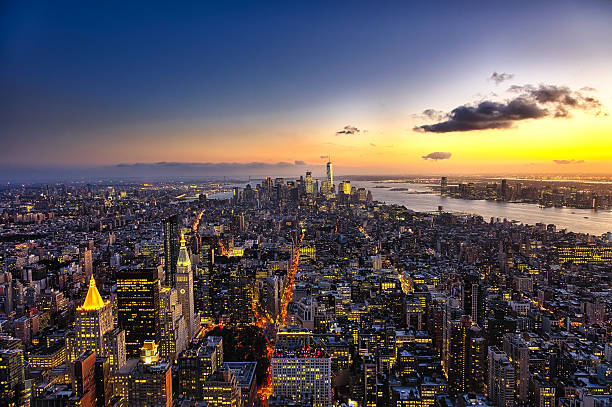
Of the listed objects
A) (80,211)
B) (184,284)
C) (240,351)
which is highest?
(80,211)

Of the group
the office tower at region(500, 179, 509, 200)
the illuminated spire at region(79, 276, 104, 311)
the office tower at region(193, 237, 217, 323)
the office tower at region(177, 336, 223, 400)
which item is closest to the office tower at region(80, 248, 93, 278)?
the office tower at region(193, 237, 217, 323)

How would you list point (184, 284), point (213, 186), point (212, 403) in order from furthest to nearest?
point (213, 186) → point (184, 284) → point (212, 403)

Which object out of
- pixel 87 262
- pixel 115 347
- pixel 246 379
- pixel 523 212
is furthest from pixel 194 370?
pixel 523 212

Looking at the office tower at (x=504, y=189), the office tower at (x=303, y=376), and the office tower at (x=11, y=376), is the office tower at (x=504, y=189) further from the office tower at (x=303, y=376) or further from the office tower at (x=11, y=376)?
the office tower at (x=11, y=376)

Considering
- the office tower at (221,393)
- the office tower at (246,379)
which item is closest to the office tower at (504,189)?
the office tower at (246,379)

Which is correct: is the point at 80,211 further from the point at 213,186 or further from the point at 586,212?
the point at 213,186

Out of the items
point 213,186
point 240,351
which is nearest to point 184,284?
point 240,351
